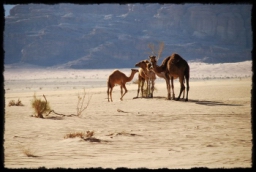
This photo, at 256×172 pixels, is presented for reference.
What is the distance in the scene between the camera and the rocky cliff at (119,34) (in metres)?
109

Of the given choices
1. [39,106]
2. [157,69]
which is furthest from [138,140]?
[157,69]

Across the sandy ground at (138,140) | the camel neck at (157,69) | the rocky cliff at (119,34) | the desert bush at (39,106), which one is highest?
the rocky cliff at (119,34)

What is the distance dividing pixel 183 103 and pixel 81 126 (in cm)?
634

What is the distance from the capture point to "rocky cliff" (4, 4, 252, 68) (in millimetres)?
108750

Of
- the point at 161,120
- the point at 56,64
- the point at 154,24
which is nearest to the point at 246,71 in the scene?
the point at 56,64

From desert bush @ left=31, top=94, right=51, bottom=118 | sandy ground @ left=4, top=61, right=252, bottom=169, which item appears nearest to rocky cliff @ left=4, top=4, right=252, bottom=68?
desert bush @ left=31, top=94, right=51, bottom=118

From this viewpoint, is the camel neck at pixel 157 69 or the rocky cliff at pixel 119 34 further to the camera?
the rocky cliff at pixel 119 34

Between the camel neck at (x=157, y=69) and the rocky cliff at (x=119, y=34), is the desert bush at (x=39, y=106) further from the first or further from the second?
the rocky cliff at (x=119, y=34)

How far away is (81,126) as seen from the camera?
34.3 ft

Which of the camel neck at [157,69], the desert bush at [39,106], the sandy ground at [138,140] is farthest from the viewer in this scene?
the camel neck at [157,69]

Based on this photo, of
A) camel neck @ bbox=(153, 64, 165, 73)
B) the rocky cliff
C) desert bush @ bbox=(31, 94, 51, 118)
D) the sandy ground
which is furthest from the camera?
the rocky cliff

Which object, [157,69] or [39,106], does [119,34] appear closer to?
[157,69]

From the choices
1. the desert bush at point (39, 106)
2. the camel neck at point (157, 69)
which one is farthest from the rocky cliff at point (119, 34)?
the desert bush at point (39, 106)

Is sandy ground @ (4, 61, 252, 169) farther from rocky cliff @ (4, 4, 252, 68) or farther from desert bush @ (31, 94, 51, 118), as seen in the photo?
rocky cliff @ (4, 4, 252, 68)
